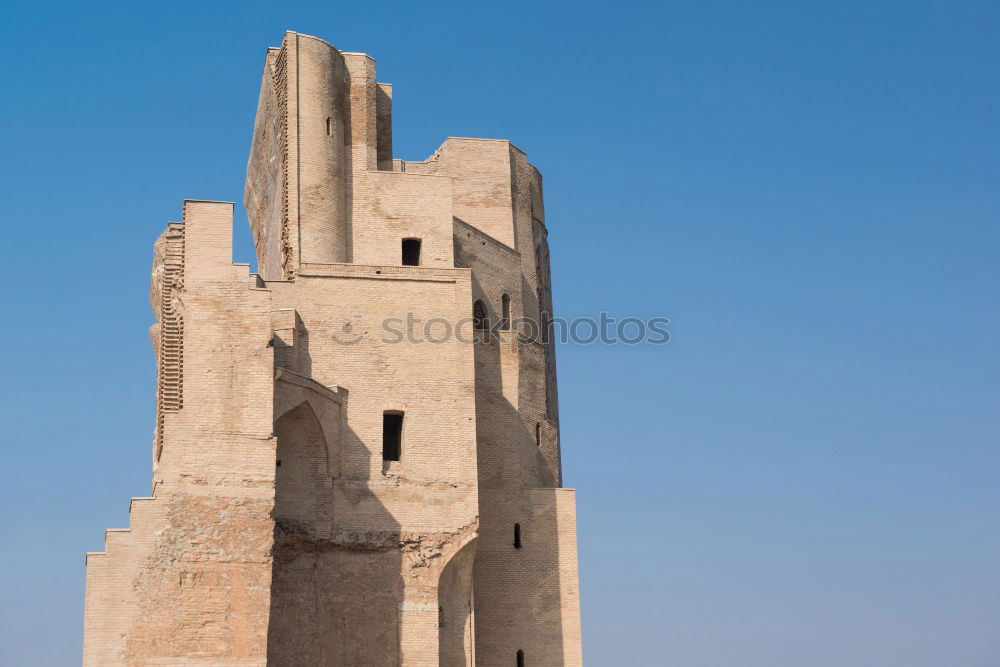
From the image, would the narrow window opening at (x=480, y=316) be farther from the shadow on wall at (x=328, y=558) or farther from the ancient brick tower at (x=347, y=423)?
the shadow on wall at (x=328, y=558)

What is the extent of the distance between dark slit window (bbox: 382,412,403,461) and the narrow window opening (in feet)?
13.8

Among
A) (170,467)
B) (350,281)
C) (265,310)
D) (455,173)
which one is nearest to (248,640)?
(170,467)

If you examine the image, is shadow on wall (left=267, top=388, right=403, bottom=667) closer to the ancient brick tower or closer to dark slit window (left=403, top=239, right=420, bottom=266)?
the ancient brick tower

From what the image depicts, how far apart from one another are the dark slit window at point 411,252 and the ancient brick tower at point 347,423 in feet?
0.11

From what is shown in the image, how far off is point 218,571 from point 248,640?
4.38 ft

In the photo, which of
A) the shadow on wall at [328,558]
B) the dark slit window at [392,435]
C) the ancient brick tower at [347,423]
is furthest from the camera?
the dark slit window at [392,435]

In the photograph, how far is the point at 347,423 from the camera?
1385 inches

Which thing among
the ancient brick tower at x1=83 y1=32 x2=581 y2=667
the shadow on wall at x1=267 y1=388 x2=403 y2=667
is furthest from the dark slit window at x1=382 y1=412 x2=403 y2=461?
the shadow on wall at x1=267 y1=388 x2=403 y2=667

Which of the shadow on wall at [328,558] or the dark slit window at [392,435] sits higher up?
the dark slit window at [392,435]

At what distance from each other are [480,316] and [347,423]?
571 centimetres

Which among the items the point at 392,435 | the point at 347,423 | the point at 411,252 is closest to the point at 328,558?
the point at 347,423

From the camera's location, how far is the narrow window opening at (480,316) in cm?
3941

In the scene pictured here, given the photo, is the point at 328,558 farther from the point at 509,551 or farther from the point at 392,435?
the point at 509,551

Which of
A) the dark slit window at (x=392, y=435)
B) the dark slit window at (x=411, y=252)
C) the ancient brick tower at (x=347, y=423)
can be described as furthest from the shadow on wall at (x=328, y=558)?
the dark slit window at (x=411, y=252)
